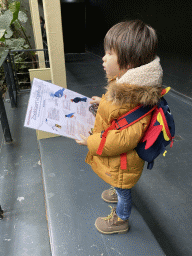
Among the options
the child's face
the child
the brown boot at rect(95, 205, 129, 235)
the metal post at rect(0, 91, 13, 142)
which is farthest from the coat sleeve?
the metal post at rect(0, 91, 13, 142)

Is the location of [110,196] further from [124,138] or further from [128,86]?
[128,86]

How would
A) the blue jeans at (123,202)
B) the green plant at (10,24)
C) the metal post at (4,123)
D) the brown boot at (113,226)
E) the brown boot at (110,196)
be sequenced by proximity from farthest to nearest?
1. the green plant at (10,24)
2. the metal post at (4,123)
3. the brown boot at (110,196)
4. the brown boot at (113,226)
5. the blue jeans at (123,202)

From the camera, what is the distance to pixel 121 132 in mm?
817

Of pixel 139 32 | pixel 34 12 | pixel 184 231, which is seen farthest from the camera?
pixel 34 12

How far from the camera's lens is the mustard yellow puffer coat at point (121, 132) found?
761 millimetres

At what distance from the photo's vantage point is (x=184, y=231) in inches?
52.7

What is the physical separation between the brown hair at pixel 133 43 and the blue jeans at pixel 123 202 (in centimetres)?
67

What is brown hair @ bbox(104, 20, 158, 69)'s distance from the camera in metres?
0.75

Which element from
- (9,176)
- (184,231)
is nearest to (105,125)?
(184,231)

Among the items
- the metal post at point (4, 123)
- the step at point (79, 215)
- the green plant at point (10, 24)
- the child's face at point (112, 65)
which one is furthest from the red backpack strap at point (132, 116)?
the green plant at point (10, 24)

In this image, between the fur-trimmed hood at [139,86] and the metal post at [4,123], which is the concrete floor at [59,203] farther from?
the fur-trimmed hood at [139,86]

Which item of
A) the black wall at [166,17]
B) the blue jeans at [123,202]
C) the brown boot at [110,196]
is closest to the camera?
the blue jeans at [123,202]

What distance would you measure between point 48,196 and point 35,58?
5.02 m

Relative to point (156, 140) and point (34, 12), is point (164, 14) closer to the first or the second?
point (34, 12)
